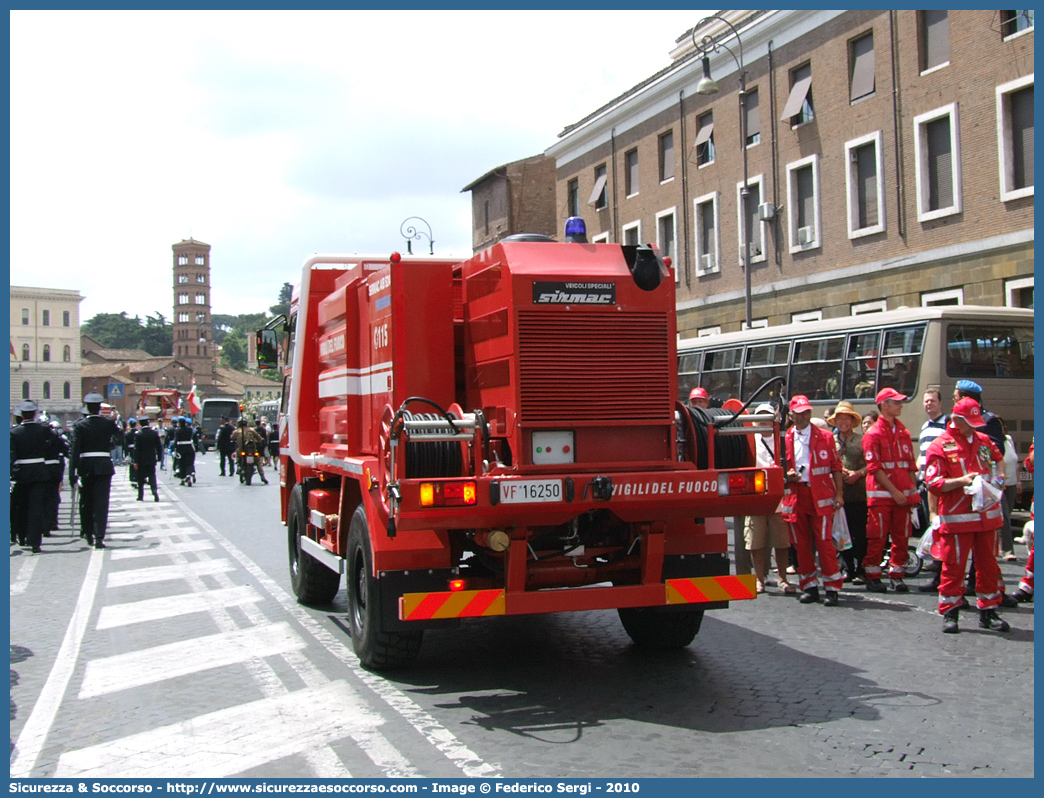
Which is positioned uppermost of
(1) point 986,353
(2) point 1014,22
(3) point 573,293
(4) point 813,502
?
(2) point 1014,22

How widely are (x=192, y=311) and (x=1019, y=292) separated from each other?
133819 millimetres

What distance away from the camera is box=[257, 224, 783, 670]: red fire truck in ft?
20.4

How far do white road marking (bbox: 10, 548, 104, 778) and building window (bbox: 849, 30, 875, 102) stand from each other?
23.0 metres

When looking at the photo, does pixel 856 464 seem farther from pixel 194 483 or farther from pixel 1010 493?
pixel 194 483

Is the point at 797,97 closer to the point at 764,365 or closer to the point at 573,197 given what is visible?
the point at 764,365

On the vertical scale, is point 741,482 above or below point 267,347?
below

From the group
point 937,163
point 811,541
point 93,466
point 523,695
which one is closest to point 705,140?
point 937,163

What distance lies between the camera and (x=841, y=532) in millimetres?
9875

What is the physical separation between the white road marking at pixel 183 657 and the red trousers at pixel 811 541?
4.30m

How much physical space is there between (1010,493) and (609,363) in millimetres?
6907

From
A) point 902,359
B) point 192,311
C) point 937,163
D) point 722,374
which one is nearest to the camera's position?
point 902,359

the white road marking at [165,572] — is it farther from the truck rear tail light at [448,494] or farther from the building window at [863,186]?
the building window at [863,186]

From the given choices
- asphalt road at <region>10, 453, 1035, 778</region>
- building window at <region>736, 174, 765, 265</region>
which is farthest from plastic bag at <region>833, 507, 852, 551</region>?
building window at <region>736, 174, 765, 265</region>
